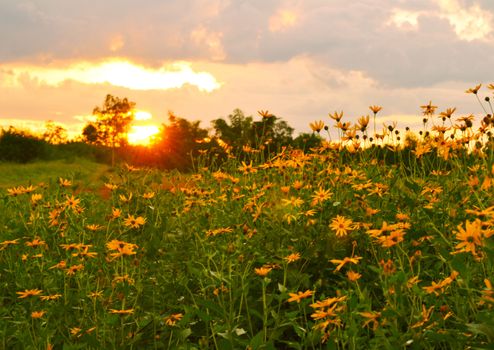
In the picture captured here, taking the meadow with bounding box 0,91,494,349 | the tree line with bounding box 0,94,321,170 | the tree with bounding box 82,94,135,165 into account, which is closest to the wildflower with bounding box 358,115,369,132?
the meadow with bounding box 0,91,494,349

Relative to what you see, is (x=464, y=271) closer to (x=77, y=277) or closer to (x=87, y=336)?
(x=87, y=336)

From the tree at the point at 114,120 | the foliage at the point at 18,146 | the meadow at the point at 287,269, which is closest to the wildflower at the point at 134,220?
the meadow at the point at 287,269

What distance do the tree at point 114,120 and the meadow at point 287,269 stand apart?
90.8 feet

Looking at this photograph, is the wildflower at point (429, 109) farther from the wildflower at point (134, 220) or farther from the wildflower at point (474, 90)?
the wildflower at point (134, 220)

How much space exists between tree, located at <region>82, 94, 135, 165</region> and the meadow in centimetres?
2767

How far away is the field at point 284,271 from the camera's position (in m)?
2.71

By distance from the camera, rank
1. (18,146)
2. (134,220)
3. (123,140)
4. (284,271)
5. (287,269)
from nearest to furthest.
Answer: (284,271) → (287,269) → (134,220) → (18,146) → (123,140)

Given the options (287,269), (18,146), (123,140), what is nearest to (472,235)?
(287,269)

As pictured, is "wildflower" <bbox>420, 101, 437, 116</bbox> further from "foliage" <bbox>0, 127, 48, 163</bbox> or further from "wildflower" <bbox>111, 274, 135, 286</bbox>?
"foliage" <bbox>0, 127, 48, 163</bbox>

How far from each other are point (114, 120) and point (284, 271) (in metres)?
31.3

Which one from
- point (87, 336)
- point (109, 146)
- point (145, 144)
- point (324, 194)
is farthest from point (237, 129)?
point (87, 336)

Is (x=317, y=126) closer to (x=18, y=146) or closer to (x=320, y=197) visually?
(x=320, y=197)

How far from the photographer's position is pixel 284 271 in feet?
11.1

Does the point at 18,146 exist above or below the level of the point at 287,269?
above
